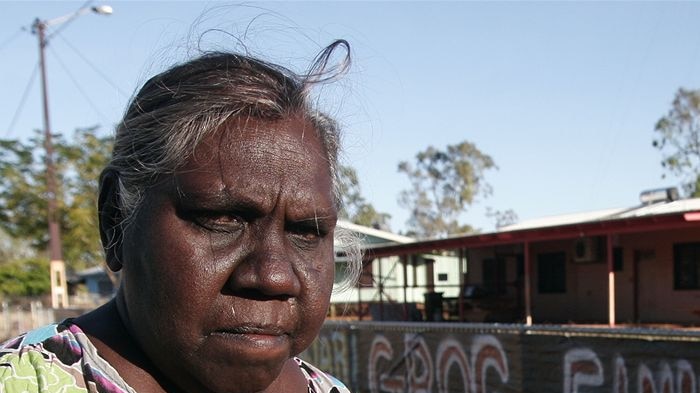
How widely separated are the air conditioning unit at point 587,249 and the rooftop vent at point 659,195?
490 centimetres

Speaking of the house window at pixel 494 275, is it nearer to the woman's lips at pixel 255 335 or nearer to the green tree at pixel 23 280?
the woman's lips at pixel 255 335

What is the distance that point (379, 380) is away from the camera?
8.25m

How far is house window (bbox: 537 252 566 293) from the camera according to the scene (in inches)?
749

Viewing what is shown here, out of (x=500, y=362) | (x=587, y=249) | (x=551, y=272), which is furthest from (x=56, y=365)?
(x=551, y=272)

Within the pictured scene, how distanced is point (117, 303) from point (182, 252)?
272 millimetres

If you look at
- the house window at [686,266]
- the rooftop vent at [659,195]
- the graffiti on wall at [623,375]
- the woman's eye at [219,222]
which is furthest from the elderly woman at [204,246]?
the rooftop vent at [659,195]

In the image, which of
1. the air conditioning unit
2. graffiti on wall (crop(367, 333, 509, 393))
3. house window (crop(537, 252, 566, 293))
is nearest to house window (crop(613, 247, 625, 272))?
the air conditioning unit

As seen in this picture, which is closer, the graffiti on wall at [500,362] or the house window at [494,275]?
the graffiti on wall at [500,362]

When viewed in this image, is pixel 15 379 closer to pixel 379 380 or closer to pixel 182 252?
pixel 182 252

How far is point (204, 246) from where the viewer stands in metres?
1.20

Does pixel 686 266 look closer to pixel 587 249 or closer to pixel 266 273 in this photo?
pixel 587 249

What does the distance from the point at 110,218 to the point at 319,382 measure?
67 cm

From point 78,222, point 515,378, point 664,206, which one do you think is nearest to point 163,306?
point 515,378

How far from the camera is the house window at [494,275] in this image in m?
20.0
